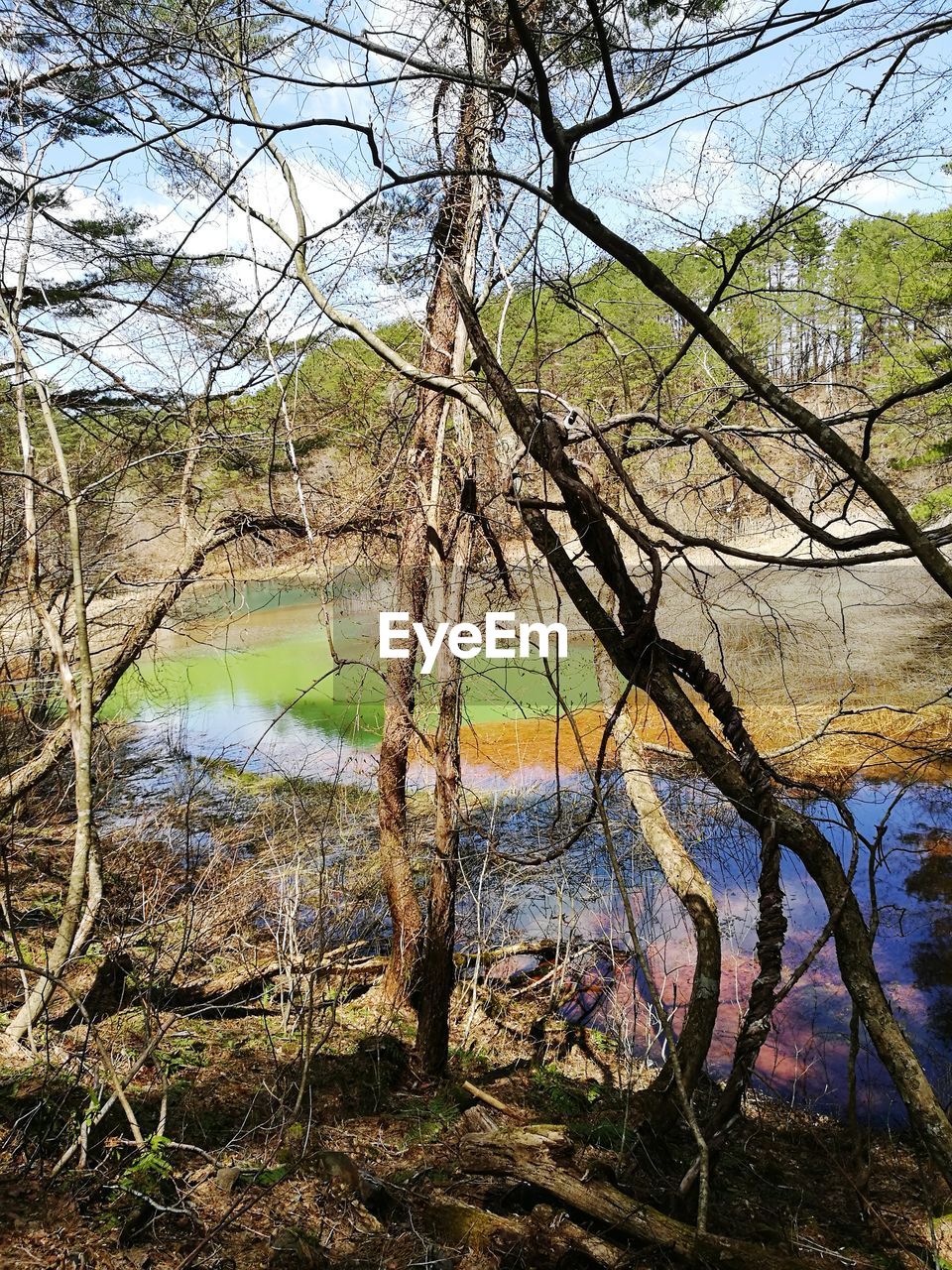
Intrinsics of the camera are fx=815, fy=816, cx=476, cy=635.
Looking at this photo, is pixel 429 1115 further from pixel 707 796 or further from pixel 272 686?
pixel 272 686

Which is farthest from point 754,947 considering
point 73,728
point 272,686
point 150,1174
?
point 272,686

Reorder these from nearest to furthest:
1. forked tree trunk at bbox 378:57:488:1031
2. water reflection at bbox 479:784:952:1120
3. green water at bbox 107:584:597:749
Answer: forked tree trunk at bbox 378:57:488:1031 < water reflection at bbox 479:784:952:1120 < green water at bbox 107:584:597:749

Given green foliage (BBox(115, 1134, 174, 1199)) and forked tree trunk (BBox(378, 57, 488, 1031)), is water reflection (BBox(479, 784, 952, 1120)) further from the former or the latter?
green foliage (BBox(115, 1134, 174, 1199))

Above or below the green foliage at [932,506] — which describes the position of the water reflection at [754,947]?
below

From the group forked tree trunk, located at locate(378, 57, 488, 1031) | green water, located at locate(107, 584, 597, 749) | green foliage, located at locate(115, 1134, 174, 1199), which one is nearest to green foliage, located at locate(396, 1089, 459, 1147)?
forked tree trunk, located at locate(378, 57, 488, 1031)

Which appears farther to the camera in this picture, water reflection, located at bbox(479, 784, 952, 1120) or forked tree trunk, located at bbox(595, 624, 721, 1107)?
water reflection, located at bbox(479, 784, 952, 1120)

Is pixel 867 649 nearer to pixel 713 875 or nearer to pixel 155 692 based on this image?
pixel 713 875

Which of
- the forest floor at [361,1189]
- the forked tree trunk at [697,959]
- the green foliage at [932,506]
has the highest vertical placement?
the green foliage at [932,506]

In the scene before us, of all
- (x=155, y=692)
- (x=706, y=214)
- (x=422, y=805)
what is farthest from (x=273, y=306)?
(x=155, y=692)

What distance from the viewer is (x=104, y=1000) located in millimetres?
5160

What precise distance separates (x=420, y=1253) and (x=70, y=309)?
7.15m

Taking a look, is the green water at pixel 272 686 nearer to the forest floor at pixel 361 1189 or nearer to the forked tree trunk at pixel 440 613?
the forked tree trunk at pixel 440 613

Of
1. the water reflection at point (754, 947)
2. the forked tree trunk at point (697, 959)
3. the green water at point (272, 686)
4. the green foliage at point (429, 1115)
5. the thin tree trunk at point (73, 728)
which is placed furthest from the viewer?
the green water at point (272, 686)

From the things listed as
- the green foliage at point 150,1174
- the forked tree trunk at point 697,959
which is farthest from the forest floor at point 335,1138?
the forked tree trunk at point 697,959
